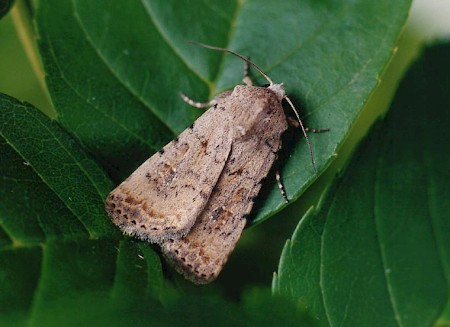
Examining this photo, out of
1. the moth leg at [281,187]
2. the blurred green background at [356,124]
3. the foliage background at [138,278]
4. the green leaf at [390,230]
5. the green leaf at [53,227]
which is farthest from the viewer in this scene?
→ the blurred green background at [356,124]

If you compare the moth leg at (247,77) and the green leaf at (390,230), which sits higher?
the moth leg at (247,77)

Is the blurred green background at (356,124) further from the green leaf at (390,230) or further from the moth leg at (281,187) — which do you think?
the moth leg at (281,187)

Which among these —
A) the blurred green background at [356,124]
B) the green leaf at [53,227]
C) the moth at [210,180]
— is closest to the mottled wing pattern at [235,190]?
the moth at [210,180]

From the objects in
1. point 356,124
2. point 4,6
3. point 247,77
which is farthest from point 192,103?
point 356,124

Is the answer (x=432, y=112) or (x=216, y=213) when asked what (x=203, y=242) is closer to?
(x=216, y=213)

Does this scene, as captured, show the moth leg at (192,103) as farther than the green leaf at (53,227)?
Yes

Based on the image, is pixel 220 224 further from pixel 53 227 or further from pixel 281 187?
pixel 53 227
